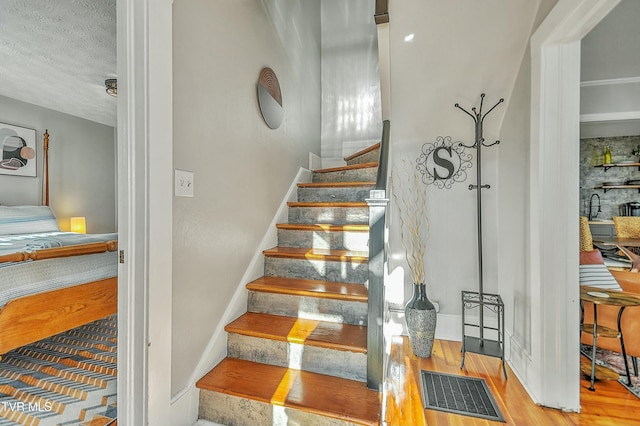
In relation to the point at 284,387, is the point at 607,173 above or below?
above

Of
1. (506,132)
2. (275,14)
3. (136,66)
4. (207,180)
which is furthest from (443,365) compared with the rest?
(275,14)

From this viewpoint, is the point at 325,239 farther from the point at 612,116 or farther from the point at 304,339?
the point at 612,116

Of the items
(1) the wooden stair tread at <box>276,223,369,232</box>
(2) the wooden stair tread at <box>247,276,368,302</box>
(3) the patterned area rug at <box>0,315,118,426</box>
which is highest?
(1) the wooden stair tread at <box>276,223,369,232</box>

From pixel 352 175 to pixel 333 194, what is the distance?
0.30m

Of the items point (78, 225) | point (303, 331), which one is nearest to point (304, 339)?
point (303, 331)

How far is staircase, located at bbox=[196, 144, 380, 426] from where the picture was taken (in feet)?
4.42

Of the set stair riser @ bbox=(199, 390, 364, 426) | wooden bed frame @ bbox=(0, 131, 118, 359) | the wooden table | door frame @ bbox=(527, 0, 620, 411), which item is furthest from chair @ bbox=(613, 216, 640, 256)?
wooden bed frame @ bbox=(0, 131, 118, 359)

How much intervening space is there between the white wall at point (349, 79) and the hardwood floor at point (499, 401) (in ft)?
8.63

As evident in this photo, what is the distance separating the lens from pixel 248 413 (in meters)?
1.39

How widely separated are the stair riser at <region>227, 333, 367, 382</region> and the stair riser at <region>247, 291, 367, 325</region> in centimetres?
26

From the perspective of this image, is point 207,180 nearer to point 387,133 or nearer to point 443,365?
point 387,133

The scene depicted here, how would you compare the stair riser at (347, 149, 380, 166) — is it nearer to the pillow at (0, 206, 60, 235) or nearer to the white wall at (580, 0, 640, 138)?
the white wall at (580, 0, 640, 138)

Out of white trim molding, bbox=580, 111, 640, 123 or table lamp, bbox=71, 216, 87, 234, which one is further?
table lamp, bbox=71, 216, 87, 234

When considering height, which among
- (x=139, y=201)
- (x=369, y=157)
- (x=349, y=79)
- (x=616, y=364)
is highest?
(x=349, y=79)
